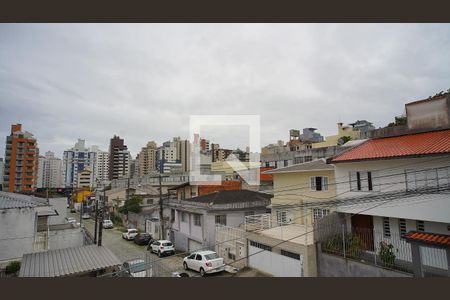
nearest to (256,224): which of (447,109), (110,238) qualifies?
(447,109)

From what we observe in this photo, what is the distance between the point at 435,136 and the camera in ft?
40.4

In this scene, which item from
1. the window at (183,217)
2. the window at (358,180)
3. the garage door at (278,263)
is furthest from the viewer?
the window at (183,217)

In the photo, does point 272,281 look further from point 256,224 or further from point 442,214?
point 256,224

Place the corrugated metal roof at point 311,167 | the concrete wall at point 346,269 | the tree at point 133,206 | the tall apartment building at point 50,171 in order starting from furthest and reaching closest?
the tall apartment building at point 50,171 < the tree at point 133,206 < the corrugated metal roof at point 311,167 < the concrete wall at point 346,269

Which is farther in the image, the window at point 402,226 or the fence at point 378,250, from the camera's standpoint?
the window at point 402,226

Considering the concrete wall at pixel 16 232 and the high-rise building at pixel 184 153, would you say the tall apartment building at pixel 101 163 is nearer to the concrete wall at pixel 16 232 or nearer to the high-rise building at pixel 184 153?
the high-rise building at pixel 184 153

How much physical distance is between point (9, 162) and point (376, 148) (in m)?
80.8

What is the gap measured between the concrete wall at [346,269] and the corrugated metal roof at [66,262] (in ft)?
30.1

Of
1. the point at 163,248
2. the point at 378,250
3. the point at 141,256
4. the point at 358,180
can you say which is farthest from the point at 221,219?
the point at 378,250

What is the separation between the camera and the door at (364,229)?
40.4 feet

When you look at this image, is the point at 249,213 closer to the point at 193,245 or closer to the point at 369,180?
the point at 193,245

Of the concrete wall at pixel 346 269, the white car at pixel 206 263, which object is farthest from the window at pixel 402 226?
the white car at pixel 206 263

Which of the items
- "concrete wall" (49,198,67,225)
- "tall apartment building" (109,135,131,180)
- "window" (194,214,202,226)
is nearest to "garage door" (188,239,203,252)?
"window" (194,214,202,226)

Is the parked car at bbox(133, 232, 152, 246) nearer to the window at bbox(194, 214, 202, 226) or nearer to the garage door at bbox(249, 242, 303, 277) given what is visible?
the window at bbox(194, 214, 202, 226)
